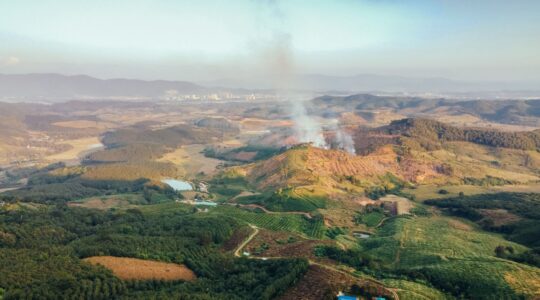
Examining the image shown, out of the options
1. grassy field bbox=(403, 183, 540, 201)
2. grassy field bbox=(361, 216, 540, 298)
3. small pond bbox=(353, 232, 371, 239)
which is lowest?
grassy field bbox=(403, 183, 540, 201)

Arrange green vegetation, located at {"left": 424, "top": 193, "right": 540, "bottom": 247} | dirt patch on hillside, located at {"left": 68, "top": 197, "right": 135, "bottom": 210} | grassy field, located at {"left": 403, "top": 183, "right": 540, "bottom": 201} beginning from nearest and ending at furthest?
green vegetation, located at {"left": 424, "top": 193, "right": 540, "bottom": 247} < dirt patch on hillside, located at {"left": 68, "top": 197, "right": 135, "bottom": 210} < grassy field, located at {"left": 403, "top": 183, "right": 540, "bottom": 201}

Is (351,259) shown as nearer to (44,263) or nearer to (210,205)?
(44,263)

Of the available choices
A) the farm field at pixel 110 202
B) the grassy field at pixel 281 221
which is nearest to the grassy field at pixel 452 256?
the grassy field at pixel 281 221

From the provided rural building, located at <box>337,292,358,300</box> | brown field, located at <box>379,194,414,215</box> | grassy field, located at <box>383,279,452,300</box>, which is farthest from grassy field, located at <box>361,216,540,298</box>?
rural building, located at <box>337,292,358,300</box>

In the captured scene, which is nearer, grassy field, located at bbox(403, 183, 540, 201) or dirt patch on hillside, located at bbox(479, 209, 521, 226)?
dirt patch on hillside, located at bbox(479, 209, 521, 226)

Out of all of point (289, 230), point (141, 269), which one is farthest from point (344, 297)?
point (289, 230)

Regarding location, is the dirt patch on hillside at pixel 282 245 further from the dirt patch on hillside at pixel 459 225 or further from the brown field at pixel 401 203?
the brown field at pixel 401 203

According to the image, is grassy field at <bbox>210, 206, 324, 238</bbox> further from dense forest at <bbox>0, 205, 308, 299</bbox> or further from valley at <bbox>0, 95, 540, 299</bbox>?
dense forest at <bbox>0, 205, 308, 299</bbox>

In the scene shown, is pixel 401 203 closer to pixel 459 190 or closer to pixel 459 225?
pixel 459 225
